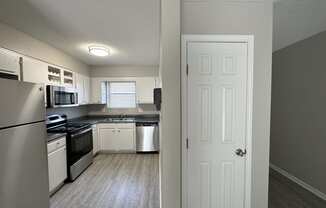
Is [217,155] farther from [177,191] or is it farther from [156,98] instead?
[156,98]

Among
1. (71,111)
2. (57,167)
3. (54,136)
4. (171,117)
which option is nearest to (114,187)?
(57,167)

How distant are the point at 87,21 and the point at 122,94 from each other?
3.13 meters

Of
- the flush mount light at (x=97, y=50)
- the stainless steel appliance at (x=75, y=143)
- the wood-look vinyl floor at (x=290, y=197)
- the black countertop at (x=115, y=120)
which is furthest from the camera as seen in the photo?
the black countertop at (x=115, y=120)

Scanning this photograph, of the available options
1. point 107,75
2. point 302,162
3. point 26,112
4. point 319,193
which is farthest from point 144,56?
point 319,193

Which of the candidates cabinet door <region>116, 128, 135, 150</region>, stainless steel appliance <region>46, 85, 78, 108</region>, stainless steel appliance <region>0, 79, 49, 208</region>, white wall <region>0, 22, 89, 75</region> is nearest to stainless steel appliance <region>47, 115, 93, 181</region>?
stainless steel appliance <region>46, 85, 78, 108</region>

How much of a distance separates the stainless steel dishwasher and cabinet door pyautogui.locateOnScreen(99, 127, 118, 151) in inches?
25.0

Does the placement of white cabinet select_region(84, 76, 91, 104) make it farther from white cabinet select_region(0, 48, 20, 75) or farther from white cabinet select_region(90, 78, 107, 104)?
white cabinet select_region(0, 48, 20, 75)

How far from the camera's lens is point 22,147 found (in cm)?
177

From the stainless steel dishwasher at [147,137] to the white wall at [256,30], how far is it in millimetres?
3030

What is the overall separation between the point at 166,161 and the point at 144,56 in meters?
3.20

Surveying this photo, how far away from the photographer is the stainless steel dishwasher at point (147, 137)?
4691 millimetres

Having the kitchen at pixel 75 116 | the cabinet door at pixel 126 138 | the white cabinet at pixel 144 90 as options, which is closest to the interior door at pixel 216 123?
the kitchen at pixel 75 116

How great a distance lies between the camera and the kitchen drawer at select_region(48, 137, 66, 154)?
107 inches

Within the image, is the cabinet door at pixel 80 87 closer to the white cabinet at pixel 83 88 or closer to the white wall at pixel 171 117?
the white cabinet at pixel 83 88
